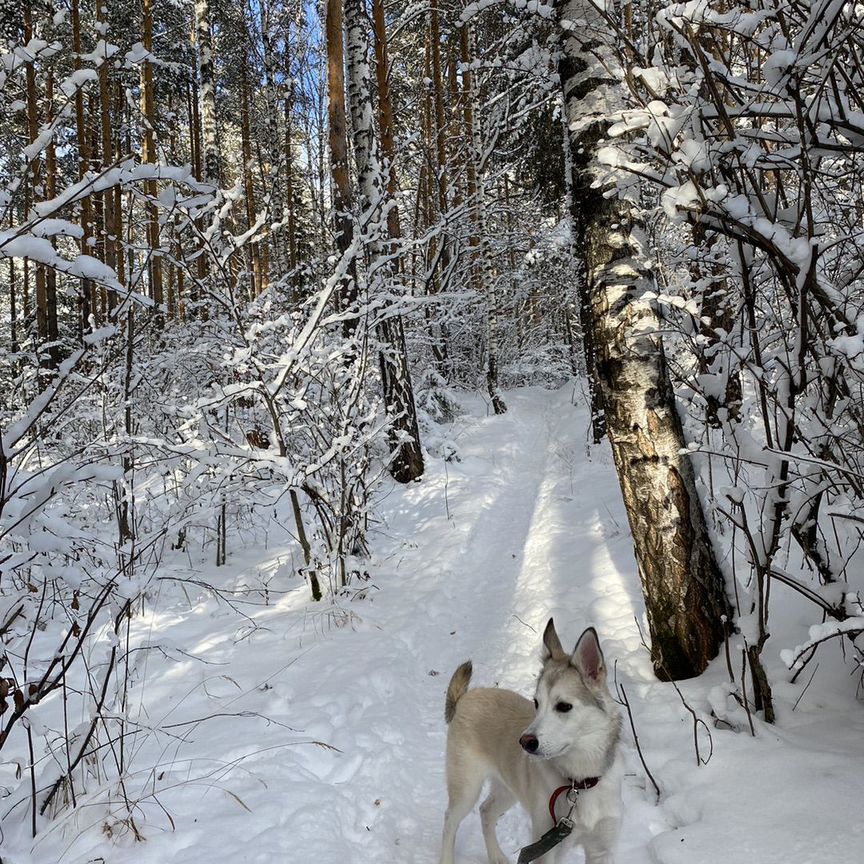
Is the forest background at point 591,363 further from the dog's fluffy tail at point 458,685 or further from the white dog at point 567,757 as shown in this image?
the dog's fluffy tail at point 458,685

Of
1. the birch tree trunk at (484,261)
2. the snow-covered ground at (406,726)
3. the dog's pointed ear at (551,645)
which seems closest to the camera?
the snow-covered ground at (406,726)

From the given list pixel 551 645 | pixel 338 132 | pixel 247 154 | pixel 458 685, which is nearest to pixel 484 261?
pixel 338 132

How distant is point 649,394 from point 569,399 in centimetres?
1502

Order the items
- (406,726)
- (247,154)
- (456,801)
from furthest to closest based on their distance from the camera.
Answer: (247,154), (406,726), (456,801)

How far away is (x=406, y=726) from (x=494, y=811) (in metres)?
1.05

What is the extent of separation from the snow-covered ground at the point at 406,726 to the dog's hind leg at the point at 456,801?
216 mm

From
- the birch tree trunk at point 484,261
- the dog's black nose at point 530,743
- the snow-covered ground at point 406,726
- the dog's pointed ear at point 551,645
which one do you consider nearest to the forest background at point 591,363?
the snow-covered ground at point 406,726

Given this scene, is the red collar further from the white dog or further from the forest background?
the forest background

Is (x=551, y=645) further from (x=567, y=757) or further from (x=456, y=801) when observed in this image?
(x=456, y=801)

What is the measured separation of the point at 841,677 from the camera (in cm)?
321

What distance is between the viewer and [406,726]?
3971 mm

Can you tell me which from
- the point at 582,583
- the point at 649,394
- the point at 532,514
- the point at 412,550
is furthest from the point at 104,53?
the point at 532,514

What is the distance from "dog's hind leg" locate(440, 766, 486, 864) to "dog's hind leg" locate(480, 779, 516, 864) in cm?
17

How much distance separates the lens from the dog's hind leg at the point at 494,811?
293 cm
